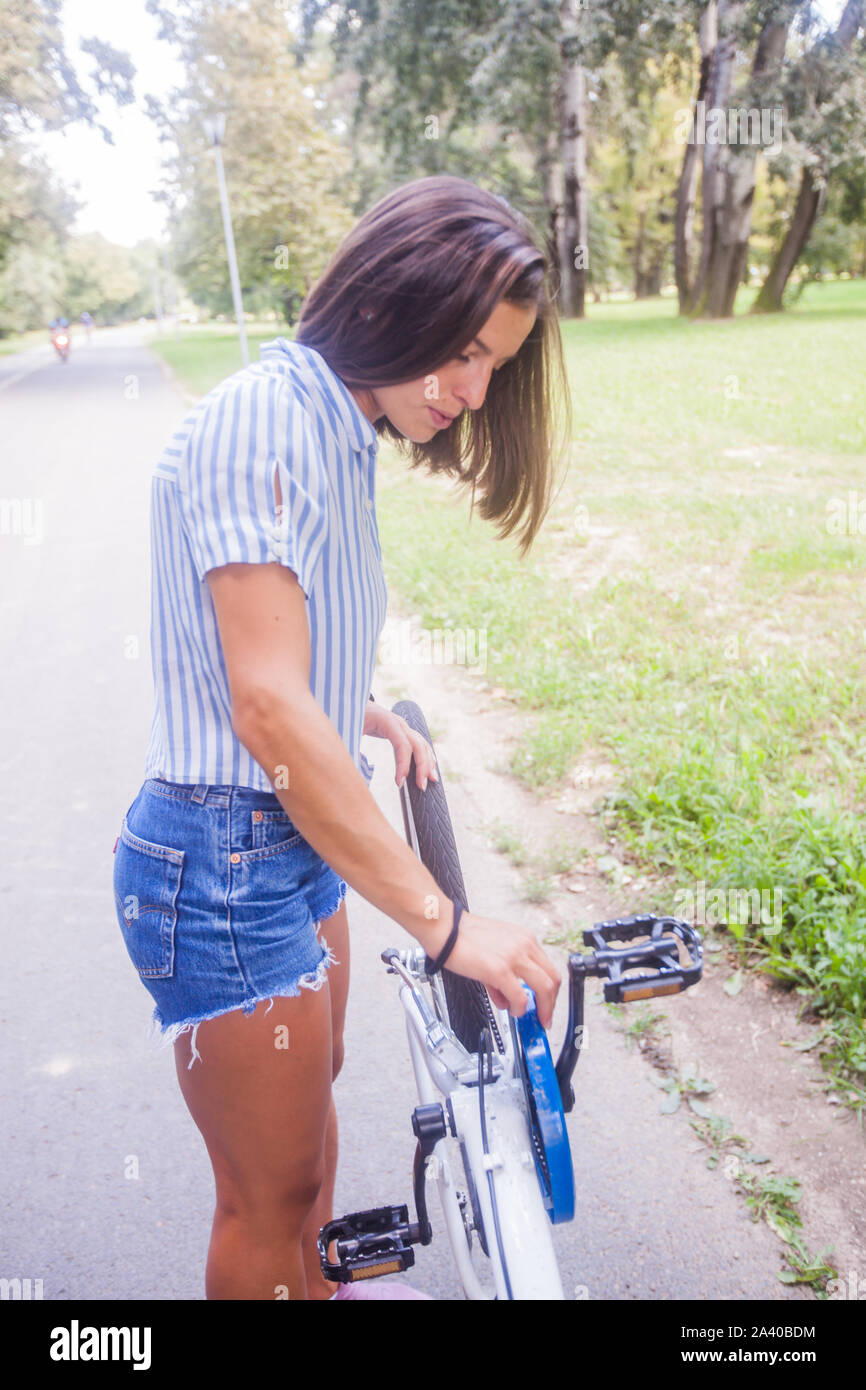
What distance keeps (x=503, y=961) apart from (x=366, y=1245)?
2.45ft

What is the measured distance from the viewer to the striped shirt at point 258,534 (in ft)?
3.75

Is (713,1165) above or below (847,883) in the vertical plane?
below

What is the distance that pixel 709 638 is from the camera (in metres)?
5.41

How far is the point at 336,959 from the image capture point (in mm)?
1821

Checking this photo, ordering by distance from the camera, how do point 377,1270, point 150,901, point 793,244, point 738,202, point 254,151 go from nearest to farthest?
point 150,901 → point 377,1270 → point 738,202 → point 793,244 → point 254,151

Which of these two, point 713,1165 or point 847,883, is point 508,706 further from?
point 713,1165

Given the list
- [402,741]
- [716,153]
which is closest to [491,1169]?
[402,741]

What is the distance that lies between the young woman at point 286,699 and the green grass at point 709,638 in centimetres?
173

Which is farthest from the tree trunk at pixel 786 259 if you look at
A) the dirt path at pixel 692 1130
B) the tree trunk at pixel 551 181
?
the dirt path at pixel 692 1130

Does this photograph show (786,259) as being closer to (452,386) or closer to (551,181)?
(551,181)

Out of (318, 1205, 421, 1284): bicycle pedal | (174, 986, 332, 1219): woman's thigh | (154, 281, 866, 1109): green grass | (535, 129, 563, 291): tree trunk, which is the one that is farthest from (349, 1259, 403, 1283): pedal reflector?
(535, 129, 563, 291): tree trunk

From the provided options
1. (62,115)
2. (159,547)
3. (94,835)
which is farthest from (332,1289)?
(62,115)

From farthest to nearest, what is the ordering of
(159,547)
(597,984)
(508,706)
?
(508,706), (597,984), (159,547)

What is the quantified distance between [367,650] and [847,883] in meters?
2.26
